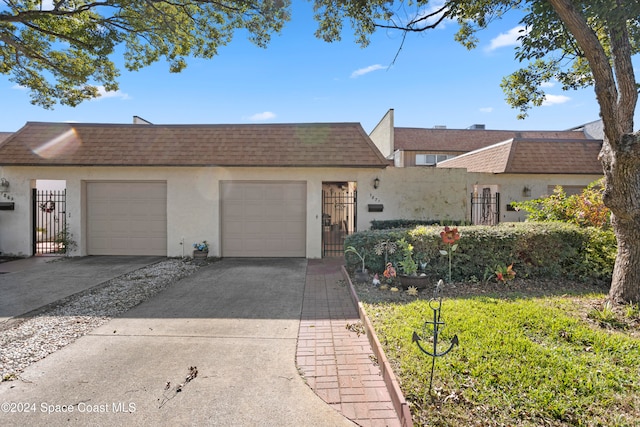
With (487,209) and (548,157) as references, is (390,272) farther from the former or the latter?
(548,157)

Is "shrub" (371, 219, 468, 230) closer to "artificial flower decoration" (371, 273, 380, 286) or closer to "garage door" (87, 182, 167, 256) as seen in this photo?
"artificial flower decoration" (371, 273, 380, 286)

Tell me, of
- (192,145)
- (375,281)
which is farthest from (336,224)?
(375,281)

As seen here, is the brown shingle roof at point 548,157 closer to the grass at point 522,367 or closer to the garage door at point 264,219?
the garage door at point 264,219

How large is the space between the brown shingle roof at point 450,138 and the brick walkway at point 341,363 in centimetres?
2758

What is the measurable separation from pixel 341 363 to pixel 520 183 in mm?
12310

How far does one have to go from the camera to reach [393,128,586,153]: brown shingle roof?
31359mm

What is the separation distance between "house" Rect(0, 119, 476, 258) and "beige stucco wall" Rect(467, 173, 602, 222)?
414 centimetres

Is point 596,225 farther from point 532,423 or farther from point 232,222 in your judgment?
point 232,222

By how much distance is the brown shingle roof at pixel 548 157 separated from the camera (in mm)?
12836

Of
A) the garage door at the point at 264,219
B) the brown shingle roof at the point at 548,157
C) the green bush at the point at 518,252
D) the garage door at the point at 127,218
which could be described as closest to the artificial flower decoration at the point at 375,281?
the green bush at the point at 518,252

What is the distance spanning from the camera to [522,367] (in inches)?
129

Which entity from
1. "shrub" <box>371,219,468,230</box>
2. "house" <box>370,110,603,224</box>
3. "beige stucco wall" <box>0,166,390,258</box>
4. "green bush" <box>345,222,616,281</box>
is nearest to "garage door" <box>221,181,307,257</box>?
"beige stucco wall" <box>0,166,390,258</box>

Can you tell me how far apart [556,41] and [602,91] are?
3304 millimetres

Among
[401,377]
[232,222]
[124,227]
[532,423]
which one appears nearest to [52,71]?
[124,227]
